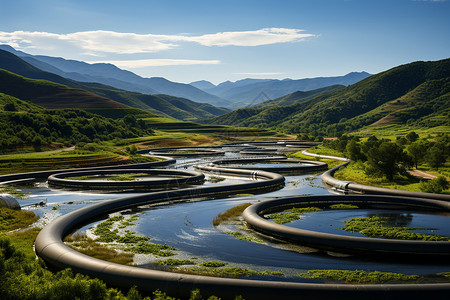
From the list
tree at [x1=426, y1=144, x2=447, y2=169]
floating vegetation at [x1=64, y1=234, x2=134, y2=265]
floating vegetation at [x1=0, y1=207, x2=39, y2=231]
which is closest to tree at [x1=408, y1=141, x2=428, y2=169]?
tree at [x1=426, y1=144, x2=447, y2=169]

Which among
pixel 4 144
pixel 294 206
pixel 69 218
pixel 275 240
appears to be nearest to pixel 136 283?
pixel 275 240

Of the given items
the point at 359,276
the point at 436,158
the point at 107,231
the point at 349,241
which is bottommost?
the point at 107,231

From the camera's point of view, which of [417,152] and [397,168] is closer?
[397,168]

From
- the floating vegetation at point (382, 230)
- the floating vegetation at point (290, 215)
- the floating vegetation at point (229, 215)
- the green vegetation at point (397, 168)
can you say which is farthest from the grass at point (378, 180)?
the floating vegetation at point (229, 215)

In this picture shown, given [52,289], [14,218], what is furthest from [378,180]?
[52,289]

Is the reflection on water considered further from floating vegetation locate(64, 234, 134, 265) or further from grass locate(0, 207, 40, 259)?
grass locate(0, 207, 40, 259)

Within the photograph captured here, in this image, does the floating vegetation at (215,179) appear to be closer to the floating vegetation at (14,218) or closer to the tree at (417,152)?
the floating vegetation at (14,218)

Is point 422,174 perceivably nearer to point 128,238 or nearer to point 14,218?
point 128,238
